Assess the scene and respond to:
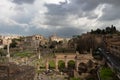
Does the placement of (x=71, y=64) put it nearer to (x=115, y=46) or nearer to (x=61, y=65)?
(x=61, y=65)

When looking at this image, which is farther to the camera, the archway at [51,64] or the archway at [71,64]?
the archway at [51,64]

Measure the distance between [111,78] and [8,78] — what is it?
18.1 metres

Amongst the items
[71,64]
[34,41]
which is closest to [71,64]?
[71,64]

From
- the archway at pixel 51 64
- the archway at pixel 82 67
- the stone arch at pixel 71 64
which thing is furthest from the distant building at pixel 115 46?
the archway at pixel 51 64

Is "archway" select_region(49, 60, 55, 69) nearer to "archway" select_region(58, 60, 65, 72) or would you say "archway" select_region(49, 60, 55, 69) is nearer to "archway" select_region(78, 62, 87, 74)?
"archway" select_region(58, 60, 65, 72)

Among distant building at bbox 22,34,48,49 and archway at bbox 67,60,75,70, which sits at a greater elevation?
distant building at bbox 22,34,48,49

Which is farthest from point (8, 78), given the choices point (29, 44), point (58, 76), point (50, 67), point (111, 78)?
point (29, 44)

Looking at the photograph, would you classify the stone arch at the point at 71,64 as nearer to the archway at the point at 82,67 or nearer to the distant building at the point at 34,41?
the archway at the point at 82,67

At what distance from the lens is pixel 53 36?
6649 inches

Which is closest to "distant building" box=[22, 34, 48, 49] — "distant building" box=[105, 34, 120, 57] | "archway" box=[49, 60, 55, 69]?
"distant building" box=[105, 34, 120, 57]

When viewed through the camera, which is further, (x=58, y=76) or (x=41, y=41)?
(x=41, y=41)

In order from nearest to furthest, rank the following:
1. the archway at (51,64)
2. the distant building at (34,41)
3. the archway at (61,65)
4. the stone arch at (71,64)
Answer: the stone arch at (71,64) → the archway at (61,65) → the archway at (51,64) → the distant building at (34,41)

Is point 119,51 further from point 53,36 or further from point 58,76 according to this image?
point 53,36

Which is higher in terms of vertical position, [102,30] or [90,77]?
[102,30]
